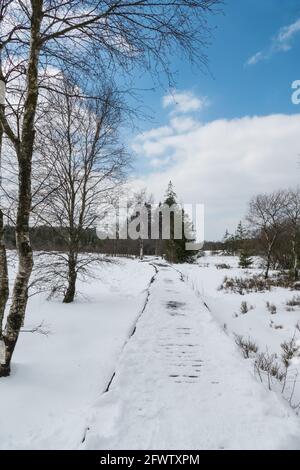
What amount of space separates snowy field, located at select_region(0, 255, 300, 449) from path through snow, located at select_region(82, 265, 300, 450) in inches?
0.5

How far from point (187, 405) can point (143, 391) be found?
690 millimetres

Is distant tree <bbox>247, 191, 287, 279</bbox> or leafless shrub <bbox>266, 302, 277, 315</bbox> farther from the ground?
distant tree <bbox>247, 191, 287, 279</bbox>

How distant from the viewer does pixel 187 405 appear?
12.6 ft

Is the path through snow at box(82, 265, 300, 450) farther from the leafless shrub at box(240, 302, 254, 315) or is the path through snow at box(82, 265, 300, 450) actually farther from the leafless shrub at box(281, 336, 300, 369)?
the leafless shrub at box(240, 302, 254, 315)

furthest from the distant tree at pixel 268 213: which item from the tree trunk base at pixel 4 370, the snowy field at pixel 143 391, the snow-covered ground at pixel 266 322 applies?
the tree trunk base at pixel 4 370

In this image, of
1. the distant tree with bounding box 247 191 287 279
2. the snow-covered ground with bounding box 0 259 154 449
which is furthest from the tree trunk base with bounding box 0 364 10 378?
the distant tree with bounding box 247 191 287 279

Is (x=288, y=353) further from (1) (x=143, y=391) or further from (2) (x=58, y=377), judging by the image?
(2) (x=58, y=377)

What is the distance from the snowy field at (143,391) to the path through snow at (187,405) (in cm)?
1

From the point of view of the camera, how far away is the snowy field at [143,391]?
3133mm

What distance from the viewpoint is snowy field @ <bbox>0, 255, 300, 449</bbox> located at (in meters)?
3.13

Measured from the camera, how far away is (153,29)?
3.44 m

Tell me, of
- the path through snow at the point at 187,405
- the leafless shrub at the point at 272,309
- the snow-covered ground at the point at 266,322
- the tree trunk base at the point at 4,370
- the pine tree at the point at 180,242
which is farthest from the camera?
the pine tree at the point at 180,242

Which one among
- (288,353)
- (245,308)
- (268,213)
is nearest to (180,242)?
(268,213)

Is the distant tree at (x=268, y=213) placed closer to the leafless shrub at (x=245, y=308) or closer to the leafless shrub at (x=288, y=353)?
the leafless shrub at (x=245, y=308)
